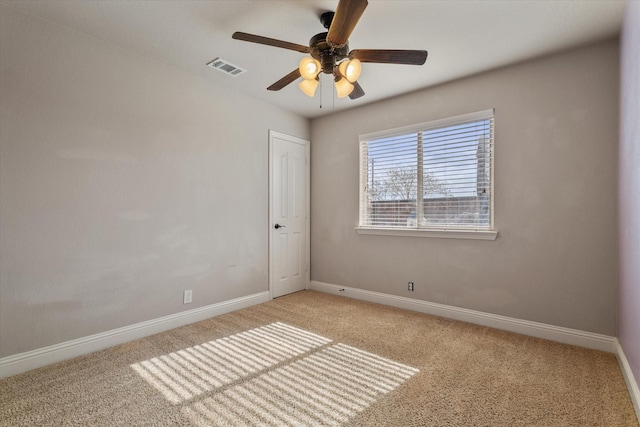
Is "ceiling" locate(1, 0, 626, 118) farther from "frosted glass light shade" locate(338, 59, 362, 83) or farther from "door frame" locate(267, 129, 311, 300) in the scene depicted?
"door frame" locate(267, 129, 311, 300)

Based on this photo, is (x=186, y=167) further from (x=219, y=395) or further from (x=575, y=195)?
(x=575, y=195)

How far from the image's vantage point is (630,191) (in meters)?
2.00

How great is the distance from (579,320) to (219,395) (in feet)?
9.70

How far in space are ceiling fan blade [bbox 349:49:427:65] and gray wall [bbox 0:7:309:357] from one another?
1943 mm

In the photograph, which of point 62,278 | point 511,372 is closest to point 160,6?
point 62,278

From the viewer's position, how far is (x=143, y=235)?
2.86m

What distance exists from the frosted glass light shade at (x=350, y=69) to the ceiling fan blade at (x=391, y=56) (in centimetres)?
5

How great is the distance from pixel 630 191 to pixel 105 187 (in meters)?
3.86

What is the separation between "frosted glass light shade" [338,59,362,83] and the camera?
2.15 meters

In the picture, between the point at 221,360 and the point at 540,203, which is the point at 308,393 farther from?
the point at 540,203

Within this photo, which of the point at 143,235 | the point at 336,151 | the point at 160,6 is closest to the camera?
the point at 160,6

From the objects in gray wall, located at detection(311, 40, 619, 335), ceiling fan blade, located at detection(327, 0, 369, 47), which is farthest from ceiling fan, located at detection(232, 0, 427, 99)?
gray wall, located at detection(311, 40, 619, 335)

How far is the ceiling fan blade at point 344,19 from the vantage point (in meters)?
1.62

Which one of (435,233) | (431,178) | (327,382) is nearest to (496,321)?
(435,233)
